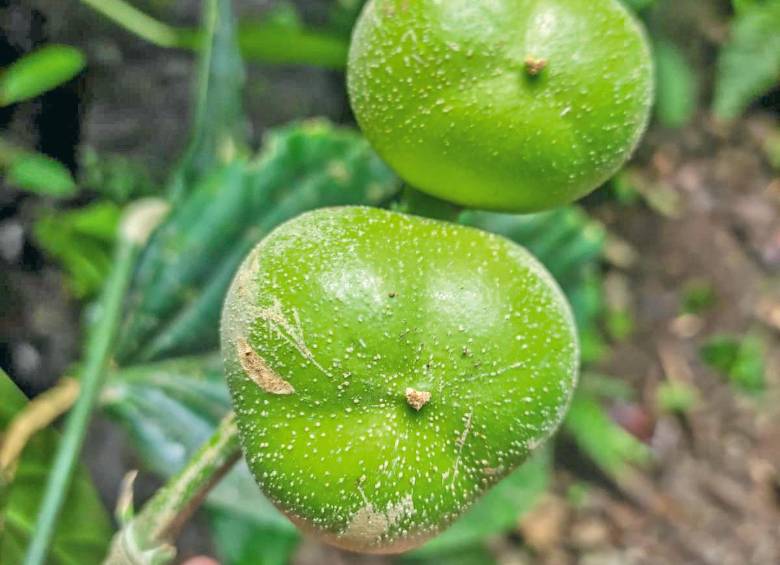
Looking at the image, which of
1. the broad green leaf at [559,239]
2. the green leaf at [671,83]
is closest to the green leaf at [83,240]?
the broad green leaf at [559,239]

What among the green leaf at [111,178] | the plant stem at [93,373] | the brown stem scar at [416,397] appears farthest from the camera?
the green leaf at [111,178]

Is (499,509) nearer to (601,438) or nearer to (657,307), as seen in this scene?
(601,438)

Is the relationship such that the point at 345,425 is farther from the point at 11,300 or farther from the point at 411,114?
the point at 11,300

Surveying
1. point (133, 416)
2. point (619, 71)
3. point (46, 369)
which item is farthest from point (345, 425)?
point (46, 369)

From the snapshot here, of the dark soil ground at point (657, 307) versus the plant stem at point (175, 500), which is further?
the dark soil ground at point (657, 307)

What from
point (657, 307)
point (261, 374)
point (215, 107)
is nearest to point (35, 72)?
point (215, 107)

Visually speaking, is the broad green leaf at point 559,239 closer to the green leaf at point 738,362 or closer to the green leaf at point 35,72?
the green leaf at point 35,72

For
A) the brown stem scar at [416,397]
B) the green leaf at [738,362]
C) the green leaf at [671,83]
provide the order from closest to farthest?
the brown stem scar at [416,397] → the green leaf at [671,83] → the green leaf at [738,362]
